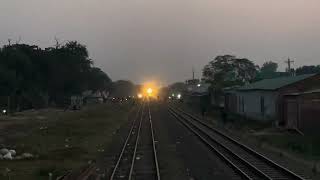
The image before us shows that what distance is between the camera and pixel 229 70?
132750 millimetres

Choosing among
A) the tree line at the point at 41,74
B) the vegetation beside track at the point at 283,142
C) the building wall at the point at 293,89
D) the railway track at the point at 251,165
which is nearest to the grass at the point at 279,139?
the vegetation beside track at the point at 283,142

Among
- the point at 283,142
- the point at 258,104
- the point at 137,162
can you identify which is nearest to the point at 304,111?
the point at 283,142

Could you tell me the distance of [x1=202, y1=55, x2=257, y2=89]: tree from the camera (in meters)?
120

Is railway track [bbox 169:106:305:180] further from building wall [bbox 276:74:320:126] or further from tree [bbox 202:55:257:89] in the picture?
tree [bbox 202:55:257:89]

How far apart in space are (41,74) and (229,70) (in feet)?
144

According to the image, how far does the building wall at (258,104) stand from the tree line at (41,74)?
31756mm

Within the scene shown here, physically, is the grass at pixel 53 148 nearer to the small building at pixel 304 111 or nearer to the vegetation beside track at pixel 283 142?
the vegetation beside track at pixel 283 142

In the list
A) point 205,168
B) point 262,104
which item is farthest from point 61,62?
point 205,168

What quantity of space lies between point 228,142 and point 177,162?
10758 mm

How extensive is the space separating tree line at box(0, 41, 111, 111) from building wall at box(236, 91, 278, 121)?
31756 mm

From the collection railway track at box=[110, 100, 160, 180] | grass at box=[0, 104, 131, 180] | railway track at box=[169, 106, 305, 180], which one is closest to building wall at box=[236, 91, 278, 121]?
grass at box=[0, 104, 131, 180]

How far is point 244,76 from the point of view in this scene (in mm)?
138125

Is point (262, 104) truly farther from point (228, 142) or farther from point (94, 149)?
point (94, 149)

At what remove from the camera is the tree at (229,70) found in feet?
394
